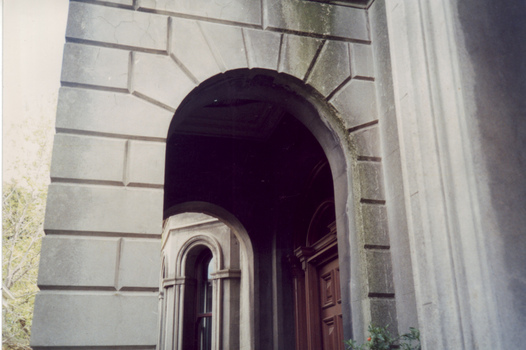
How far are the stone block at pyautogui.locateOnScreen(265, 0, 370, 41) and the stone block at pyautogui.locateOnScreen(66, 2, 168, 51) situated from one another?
1.32m

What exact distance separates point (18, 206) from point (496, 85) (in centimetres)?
945

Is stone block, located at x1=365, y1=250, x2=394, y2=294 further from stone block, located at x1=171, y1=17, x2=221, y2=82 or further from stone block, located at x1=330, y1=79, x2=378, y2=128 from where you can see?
stone block, located at x1=171, y1=17, x2=221, y2=82

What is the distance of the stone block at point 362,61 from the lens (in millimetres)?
6660

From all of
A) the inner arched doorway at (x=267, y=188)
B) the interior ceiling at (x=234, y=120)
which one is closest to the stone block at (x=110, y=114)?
the inner arched doorway at (x=267, y=188)

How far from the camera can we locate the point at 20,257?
1176 cm

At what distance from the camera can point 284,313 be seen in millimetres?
10070

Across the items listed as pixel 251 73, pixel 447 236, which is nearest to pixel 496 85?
pixel 447 236

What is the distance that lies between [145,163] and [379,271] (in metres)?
2.74

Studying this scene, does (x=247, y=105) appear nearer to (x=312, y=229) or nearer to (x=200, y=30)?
(x=312, y=229)

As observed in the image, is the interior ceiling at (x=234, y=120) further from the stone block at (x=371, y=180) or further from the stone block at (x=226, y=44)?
the stone block at (x=371, y=180)

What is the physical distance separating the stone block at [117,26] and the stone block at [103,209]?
1669 millimetres

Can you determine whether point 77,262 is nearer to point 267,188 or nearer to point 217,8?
point 217,8

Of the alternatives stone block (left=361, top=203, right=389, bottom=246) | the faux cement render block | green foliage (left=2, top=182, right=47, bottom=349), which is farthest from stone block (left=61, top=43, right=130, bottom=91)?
green foliage (left=2, top=182, right=47, bottom=349)

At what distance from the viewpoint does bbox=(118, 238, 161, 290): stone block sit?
523 cm
